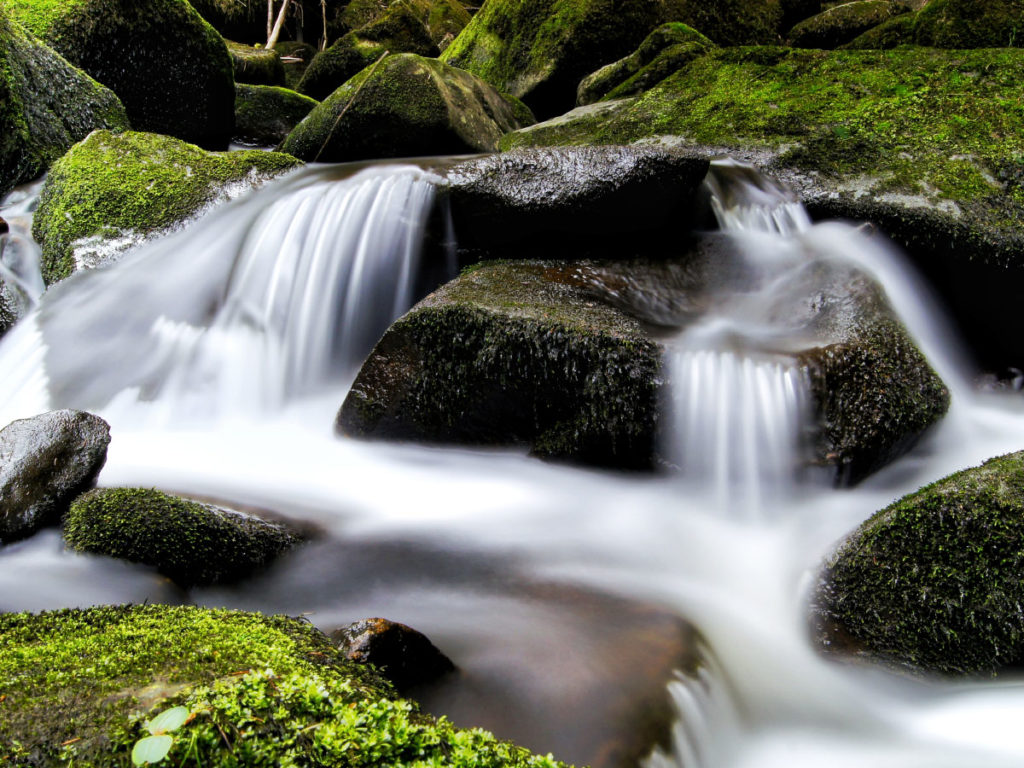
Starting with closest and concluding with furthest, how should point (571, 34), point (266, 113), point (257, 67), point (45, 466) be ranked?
point (45, 466), point (571, 34), point (266, 113), point (257, 67)

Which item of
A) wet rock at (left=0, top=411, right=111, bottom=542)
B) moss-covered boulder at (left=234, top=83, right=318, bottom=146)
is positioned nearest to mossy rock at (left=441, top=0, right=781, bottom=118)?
moss-covered boulder at (left=234, top=83, right=318, bottom=146)

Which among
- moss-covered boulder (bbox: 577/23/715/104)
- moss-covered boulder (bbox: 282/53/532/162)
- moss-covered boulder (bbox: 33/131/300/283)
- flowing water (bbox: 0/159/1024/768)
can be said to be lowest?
flowing water (bbox: 0/159/1024/768)

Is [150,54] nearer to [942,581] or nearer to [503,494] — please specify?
[503,494]

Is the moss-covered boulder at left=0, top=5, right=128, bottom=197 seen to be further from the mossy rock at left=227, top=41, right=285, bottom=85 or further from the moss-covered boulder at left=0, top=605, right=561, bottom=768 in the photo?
the mossy rock at left=227, top=41, right=285, bottom=85

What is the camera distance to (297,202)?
19.0 ft

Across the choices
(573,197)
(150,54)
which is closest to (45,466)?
(573,197)

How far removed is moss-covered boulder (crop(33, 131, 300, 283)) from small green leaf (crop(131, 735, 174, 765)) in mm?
5539

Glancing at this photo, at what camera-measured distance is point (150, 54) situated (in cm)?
867

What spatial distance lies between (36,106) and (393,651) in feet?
25.1

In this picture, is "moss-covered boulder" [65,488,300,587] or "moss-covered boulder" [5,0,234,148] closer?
"moss-covered boulder" [65,488,300,587]

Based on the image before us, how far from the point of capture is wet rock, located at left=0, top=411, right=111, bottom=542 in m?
2.82

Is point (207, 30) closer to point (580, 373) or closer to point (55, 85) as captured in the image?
point (55, 85)

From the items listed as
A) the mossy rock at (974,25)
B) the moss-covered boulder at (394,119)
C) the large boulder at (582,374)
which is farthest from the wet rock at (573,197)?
the mossy rock at (974,25)

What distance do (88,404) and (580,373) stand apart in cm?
332
